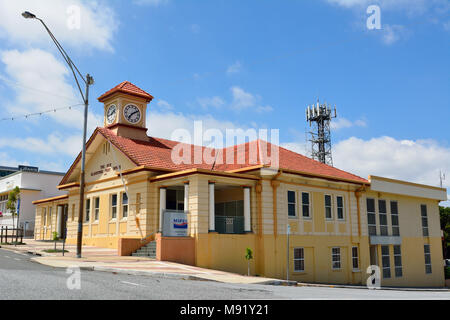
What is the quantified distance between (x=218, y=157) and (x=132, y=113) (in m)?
6.51

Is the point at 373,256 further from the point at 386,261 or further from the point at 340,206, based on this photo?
the point at 340,206

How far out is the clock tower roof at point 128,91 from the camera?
29578mm

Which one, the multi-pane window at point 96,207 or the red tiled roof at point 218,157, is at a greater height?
the red tiled roof at point 218,157

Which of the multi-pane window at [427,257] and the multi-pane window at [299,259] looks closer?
the multi-pane window at [299,259]

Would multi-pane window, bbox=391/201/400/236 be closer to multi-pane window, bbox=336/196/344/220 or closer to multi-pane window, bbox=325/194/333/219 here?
multi-pane window, bbox=336/196/344/220

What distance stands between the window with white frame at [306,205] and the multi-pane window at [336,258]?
3062mm

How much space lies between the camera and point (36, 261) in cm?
1792

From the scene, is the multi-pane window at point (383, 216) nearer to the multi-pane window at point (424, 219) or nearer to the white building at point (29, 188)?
the multi-pane window at point (424, 219)

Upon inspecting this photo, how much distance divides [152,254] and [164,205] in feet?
9.72

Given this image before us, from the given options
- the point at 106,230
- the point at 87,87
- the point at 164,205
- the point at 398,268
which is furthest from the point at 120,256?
the point at 398,268

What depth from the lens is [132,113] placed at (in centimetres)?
2983

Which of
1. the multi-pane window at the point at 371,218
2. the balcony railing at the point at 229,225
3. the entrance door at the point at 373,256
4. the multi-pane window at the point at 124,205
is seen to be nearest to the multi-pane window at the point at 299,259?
the balcony railing at the point at 229,225

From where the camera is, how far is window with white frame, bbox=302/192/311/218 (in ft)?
83.6

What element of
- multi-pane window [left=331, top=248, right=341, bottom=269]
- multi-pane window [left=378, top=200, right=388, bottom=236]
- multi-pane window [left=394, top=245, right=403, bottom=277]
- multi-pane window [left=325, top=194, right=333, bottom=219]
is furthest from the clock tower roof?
multi-pane window [left=394, top=245, right=403, bottom=277]
